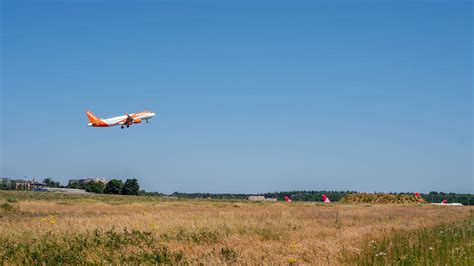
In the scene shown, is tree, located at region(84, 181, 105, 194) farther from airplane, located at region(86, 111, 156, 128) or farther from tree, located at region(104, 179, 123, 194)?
airplane, located at region(86, 111, 156, 128)

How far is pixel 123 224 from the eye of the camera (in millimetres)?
17766

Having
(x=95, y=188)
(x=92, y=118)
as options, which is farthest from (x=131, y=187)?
(x=92, y=118)

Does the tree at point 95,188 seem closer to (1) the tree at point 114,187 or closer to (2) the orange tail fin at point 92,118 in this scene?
(1) the tree at point 114,187

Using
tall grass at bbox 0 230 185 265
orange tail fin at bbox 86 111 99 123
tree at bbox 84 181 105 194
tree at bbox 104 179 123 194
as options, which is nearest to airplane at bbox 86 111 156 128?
orange tail fin at bbox 86 111 99 123

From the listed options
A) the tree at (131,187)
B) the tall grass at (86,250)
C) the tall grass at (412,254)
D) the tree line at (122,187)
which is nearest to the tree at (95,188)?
the tree line at (122,187)

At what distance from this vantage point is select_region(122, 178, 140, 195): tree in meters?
174

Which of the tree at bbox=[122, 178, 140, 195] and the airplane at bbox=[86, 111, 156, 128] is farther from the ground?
the airplane at bbox=[86, 111, 156, 128]

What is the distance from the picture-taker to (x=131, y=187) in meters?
176

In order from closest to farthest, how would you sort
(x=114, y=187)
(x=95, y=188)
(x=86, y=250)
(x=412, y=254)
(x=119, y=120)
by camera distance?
(x=412, y=254), (x=86, y=250), (x=119, y=120), (x=114, y=187), (x=95, y=188)

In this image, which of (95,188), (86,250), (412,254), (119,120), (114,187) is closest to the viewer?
(412,254)

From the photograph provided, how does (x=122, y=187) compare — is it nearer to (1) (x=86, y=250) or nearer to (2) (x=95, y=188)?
(2) (x=95, y=188)

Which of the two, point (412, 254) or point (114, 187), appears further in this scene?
point (114, 187)

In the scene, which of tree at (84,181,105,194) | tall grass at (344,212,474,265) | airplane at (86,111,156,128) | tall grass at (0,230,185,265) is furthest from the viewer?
tree at (84,181,105,194)

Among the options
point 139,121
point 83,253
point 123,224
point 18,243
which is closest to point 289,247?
point 83,253
